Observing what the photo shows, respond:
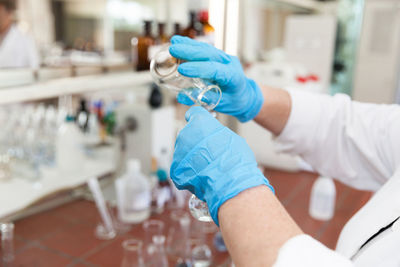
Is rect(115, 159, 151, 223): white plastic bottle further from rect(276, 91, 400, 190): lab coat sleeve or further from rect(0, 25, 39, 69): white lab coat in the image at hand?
rect(0, 25, 39, 69): white lab coat

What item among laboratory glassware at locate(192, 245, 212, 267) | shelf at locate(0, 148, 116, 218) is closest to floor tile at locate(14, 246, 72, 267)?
shelf at locate(0, 148, 116, 218)

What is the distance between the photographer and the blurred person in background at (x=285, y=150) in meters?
0.52

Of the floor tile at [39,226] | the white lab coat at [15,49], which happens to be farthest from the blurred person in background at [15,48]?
the floor tile at [39,226]

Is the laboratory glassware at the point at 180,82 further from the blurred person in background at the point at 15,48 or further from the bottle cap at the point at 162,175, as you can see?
the blurred person in background at the point at 15,48

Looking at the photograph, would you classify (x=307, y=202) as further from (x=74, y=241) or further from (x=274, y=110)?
(x=74, y=241)

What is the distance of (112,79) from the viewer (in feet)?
4.53

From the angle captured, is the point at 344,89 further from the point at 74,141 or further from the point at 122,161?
the point at 74,141

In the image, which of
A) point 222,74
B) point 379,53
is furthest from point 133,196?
point 379,53

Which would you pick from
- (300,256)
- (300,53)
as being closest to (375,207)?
(300,256)

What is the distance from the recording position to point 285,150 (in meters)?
1.17

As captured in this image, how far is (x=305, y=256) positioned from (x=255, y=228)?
81 millimetres

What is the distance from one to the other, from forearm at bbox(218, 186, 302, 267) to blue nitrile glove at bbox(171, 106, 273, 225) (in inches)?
0.9

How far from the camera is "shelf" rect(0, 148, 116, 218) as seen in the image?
1148 millimetres

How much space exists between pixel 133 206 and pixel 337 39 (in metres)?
3.41
